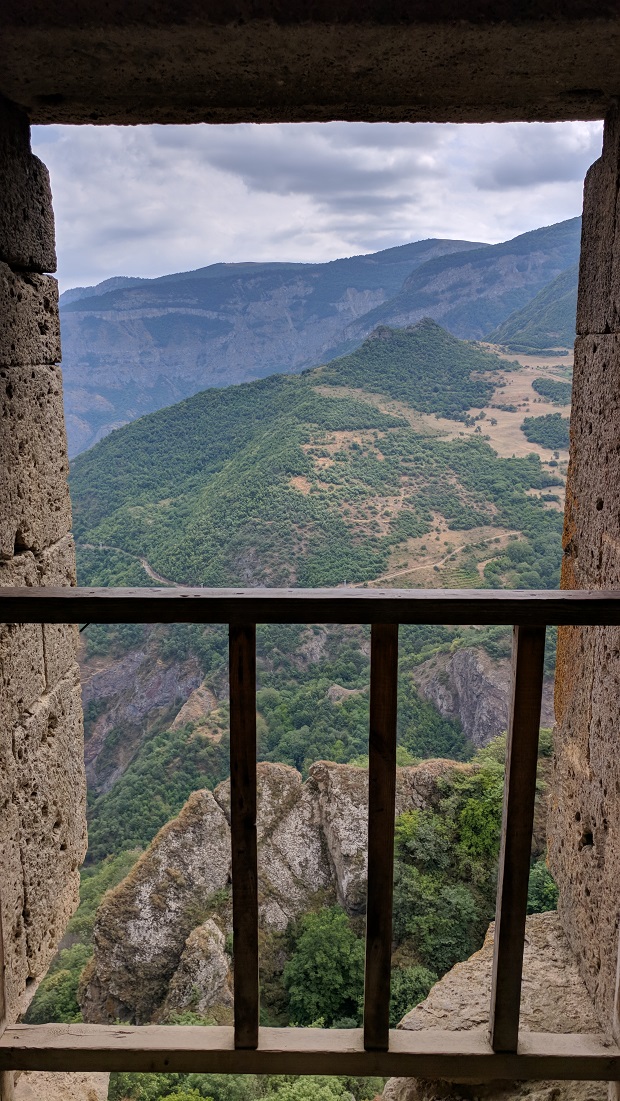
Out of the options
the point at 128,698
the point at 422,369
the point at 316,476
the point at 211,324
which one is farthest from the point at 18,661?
the point at 211,324

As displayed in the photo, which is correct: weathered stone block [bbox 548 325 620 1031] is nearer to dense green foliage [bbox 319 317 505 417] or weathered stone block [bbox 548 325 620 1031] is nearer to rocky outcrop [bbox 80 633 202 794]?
rocky outcrop [bbox 80 633 202 794]

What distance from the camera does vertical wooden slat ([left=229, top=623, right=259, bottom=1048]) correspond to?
56.9 inches

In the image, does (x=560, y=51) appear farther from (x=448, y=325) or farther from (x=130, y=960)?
(x=448, y=325)

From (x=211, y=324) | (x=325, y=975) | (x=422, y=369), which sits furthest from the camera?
(x=211, y=324)

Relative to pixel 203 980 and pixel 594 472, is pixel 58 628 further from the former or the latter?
pixel 203 980

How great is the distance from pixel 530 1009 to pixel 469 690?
817 inches

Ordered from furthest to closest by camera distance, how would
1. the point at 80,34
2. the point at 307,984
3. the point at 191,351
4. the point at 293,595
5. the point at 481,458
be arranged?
1. the point at 191,351
2. the point at 481,458
3. the point at 307,984
4. the point at 80,34
5. the point at 293,595

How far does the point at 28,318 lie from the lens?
7.45 feet

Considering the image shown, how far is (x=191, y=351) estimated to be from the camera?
98312 millimetres

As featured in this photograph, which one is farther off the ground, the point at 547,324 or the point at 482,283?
the point at 482,283

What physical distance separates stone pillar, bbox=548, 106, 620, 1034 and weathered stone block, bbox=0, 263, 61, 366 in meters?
1.75

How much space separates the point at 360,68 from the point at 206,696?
25.5 meters

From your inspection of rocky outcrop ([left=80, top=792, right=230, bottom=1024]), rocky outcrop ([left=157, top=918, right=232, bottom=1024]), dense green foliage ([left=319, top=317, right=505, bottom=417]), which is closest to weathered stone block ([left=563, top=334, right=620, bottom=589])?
rocky outcrop ([left=157, top=918, right=232, bottom=1024])

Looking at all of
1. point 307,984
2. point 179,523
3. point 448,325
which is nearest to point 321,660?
point 179,523
